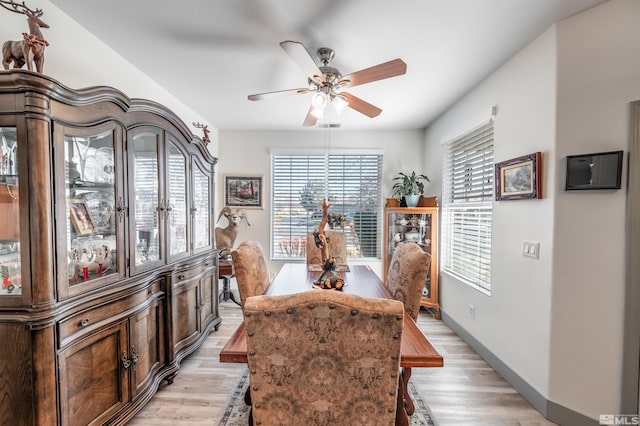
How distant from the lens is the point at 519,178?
2.18 m

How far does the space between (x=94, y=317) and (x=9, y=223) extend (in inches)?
24.8

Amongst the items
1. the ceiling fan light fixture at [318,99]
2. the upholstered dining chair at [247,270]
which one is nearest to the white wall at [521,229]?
the ceiling fan light fixture at [318,99]

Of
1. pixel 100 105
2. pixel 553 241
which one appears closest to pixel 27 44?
pixel 100 105

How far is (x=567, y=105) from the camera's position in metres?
1.82

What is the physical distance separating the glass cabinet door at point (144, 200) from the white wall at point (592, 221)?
285 centimetres

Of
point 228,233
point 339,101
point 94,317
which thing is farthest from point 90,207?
point 228,233

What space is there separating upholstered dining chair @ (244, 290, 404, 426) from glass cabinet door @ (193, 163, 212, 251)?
1997 millimetres

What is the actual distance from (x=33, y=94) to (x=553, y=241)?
118 inches

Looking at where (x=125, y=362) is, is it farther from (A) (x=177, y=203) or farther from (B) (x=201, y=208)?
(B) (x=201, y=208)

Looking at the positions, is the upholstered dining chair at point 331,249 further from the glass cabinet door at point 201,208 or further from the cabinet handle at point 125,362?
the cabinet handle at point 125,362

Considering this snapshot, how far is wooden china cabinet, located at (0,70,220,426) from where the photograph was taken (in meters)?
1.29

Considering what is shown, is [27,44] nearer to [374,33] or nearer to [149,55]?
[149,55]

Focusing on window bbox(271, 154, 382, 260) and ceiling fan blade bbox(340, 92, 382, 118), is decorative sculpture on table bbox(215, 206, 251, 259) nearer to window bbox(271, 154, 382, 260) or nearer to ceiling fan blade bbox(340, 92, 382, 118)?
window bbox(271, 154, 382, 260)

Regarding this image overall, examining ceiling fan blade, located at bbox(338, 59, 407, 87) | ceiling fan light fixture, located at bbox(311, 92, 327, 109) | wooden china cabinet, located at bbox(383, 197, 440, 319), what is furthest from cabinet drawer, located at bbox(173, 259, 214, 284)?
wooden china cabinet, located at bbox(383, 197, 440, 319)
